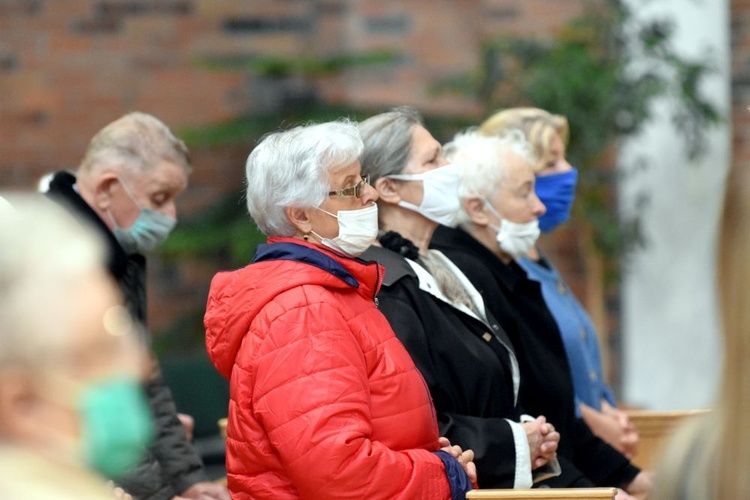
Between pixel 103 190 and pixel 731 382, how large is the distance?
2.56m

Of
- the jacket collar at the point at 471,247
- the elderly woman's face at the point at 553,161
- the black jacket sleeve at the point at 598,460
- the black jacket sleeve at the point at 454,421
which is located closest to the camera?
the black jacket sleeve at the point at 454,421

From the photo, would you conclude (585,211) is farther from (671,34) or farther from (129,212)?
(129,212)

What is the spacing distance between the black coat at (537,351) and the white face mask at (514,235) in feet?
0.25

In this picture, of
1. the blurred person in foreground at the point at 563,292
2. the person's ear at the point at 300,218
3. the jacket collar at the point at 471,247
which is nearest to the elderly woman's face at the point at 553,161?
the blurred person in foreground at the point at 563,292

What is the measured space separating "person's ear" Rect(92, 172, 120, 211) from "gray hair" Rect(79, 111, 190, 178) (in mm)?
30

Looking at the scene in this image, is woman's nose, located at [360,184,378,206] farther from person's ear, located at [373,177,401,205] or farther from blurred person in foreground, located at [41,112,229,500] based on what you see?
blurred person in foreground, located at [41,112,229,500]

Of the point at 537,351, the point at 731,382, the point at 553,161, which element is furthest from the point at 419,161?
the point at 731,382

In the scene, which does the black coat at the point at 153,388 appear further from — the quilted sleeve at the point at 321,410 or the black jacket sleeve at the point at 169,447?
the quilted sleeve at the point at 321,410

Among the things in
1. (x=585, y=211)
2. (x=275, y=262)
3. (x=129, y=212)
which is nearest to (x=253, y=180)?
(x=275, y=262)

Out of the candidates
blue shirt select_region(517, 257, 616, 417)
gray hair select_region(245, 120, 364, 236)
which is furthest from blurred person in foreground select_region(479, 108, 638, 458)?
gray hair select_region(245, 120, 364, 236)

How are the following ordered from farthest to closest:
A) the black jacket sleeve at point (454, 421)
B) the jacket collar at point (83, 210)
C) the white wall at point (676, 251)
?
the white wall at point (676, 251) → the jacket collar at point (83, 210) → the black jacket sleeve at point (454, 421)

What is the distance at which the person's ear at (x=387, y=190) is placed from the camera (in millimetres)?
3670

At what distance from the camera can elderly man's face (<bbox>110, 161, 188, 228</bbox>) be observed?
3812 millimetres

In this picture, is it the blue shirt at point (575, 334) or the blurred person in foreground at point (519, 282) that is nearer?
the blurred person in foreground at point (519, 282)
